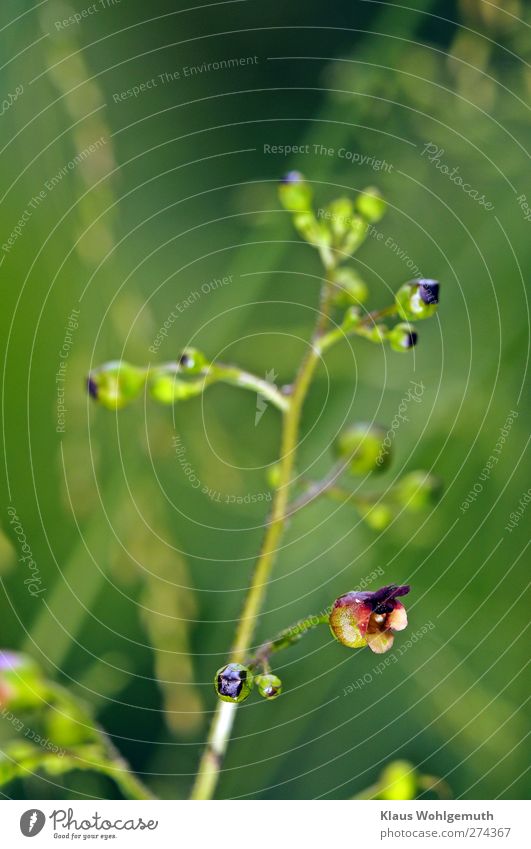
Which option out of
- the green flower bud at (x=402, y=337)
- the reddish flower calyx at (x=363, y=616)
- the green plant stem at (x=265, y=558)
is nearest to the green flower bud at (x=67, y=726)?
the green plant stem at (x=265, y=558)

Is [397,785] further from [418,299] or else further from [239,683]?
[418,299]

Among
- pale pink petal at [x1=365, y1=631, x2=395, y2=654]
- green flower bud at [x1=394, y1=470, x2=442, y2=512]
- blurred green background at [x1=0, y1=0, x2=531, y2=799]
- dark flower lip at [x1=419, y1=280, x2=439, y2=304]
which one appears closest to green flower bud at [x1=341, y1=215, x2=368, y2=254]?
dark flower lip at [x1=419, y1=280, x2=439, y2=304]

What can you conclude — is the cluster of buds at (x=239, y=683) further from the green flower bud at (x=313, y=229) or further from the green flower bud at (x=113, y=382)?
the green flower bud at (x=313, y=229)

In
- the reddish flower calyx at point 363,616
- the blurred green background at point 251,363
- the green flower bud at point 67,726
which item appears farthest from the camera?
the blurred green background at point 251,363

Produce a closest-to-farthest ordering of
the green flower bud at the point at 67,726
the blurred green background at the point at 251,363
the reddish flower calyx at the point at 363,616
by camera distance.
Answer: the reddish flower calyx at the point at 363,616, the green flower bud at the point at 67,726, the blurred green background at the point at 251,363

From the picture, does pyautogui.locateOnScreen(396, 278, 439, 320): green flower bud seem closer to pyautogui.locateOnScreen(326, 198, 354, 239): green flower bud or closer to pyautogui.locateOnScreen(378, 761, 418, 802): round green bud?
pyautogui.locateOnScreen(326, 198, 354, 239): green flower bud

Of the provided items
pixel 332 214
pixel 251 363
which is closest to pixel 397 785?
pixel 332 214
